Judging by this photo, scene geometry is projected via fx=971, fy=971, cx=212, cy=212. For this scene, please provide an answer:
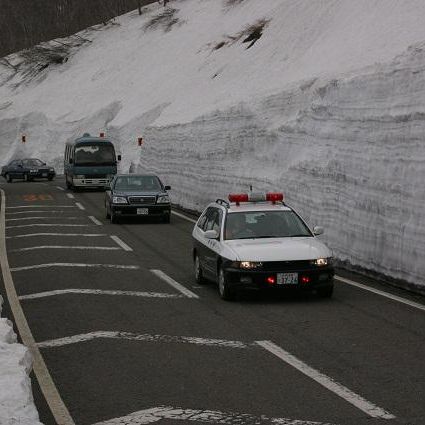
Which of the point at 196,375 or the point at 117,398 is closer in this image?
the point at 117,398

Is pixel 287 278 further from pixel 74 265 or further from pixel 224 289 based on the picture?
pixel 74 265

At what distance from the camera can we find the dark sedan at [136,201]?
28547 millimetres

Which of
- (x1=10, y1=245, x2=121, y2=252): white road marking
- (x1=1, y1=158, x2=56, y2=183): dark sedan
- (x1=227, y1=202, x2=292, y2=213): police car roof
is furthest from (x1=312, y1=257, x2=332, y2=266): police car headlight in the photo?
(x1=1, y1=158, x2=56, y2=183): dark sedan

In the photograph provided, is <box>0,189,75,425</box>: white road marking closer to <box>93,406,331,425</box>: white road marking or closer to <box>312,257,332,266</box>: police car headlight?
<box>93,406,331,425</box>: white road marking

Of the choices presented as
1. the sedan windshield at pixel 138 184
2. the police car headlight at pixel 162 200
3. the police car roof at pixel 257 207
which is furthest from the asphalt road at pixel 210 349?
the sedan windshield at pixel 138 184

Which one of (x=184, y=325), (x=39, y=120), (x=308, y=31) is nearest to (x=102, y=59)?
(x=39, y=120)

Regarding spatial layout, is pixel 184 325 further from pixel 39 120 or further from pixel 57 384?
pixel 39 120

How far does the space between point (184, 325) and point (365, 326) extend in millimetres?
2241

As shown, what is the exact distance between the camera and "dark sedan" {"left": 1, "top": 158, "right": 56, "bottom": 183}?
5849 centimetres

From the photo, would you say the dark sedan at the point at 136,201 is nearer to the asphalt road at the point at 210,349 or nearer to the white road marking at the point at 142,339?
the asphalt road at the point at 210,349

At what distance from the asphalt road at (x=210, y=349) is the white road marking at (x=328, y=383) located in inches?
0.4

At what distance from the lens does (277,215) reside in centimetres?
1544

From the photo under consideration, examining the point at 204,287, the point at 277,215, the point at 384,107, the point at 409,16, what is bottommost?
the point at 204,287

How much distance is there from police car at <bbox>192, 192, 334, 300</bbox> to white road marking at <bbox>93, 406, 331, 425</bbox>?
5.89 metres
